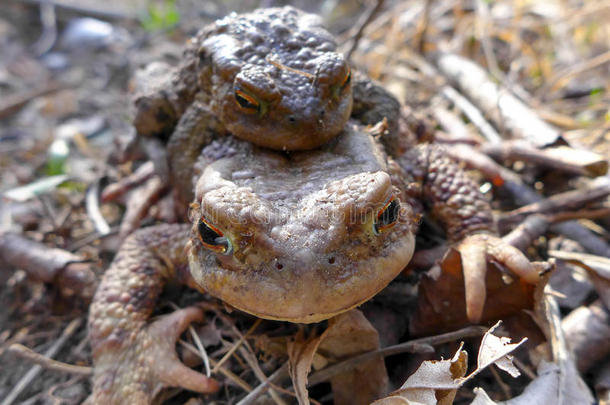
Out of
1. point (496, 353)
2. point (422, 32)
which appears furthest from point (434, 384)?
point (422, 32)

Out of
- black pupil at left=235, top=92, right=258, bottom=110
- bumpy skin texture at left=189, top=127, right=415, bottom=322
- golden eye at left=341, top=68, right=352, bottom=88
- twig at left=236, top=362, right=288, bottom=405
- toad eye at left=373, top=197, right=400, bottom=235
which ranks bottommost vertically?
twig at left=236, top=362, right=288, bottom=405

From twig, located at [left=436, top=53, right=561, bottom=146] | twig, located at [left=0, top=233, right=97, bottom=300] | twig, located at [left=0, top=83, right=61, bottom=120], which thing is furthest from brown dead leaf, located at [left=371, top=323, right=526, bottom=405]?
twig, located at [left=0, top=83, right=61, bottom=120]

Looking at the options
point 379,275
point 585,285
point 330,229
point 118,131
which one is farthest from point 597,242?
point 118,131

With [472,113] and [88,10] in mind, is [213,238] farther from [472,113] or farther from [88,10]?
[88,10]

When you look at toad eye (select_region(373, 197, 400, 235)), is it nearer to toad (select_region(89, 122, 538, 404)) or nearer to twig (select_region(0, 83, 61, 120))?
toad (select_region(89, 122, 538, 404))

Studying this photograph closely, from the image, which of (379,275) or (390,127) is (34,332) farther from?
(390,127)

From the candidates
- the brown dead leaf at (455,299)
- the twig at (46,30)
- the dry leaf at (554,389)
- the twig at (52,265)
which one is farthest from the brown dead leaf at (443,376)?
the twig at (46,30)
